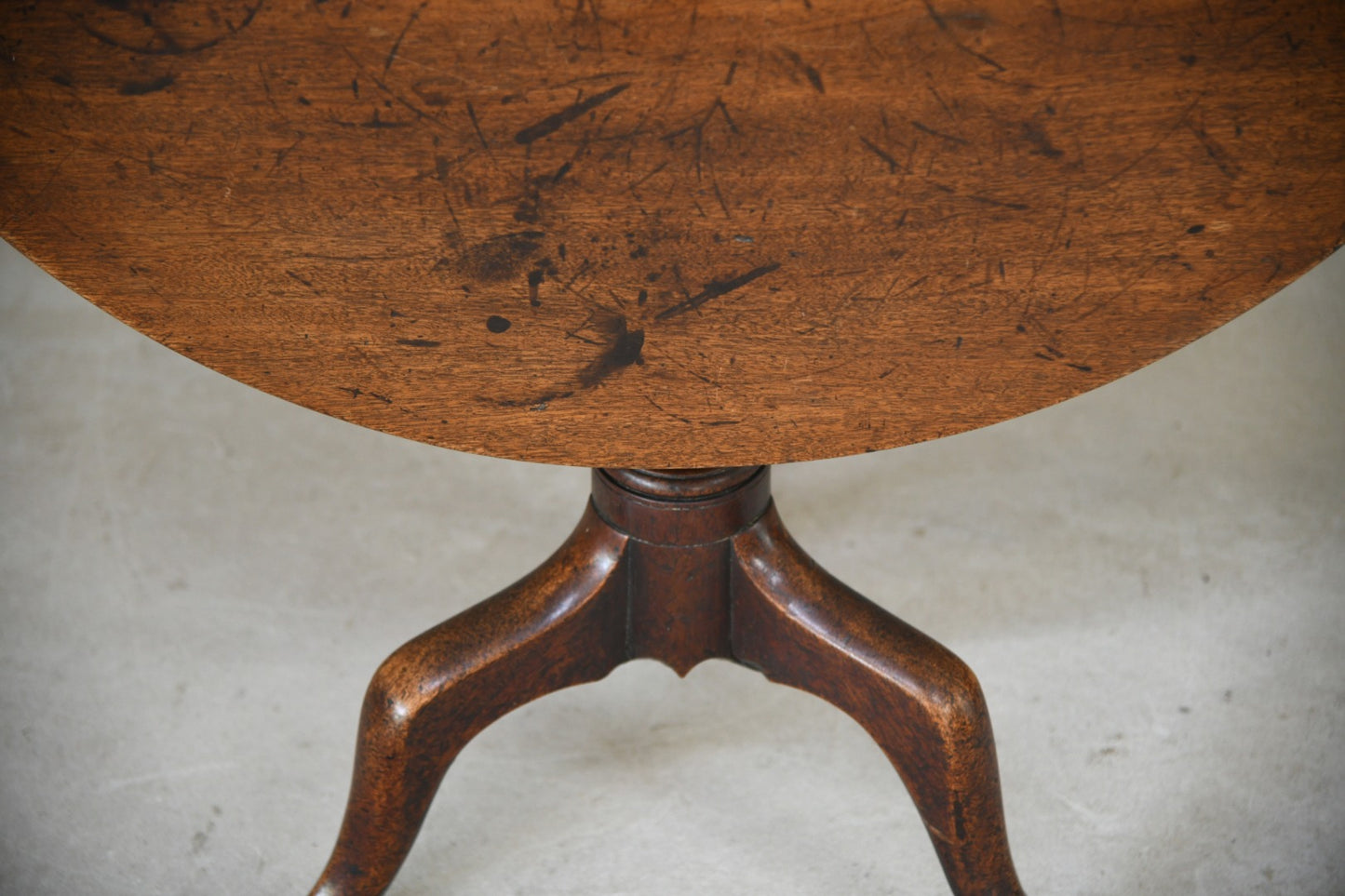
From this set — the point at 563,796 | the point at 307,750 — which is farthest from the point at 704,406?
the point at 307,750

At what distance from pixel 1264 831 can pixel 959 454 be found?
26.0 inches

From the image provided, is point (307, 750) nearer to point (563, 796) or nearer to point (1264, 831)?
point (563, 796)

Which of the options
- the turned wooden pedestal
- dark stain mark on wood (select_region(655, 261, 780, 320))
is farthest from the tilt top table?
the turned wooden pedestal

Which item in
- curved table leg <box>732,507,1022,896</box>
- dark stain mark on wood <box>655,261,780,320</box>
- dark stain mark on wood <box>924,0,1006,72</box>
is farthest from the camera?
curved table leg <box>732,507,1022,896</box>

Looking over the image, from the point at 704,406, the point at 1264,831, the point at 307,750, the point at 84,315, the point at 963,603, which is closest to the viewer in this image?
the point at 704,406

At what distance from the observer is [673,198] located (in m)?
0.86

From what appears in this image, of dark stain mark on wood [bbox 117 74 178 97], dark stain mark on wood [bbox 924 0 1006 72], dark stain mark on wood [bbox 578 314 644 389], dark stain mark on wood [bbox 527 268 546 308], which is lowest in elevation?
dark stain mark on wood [bbox 578 314 644 389]

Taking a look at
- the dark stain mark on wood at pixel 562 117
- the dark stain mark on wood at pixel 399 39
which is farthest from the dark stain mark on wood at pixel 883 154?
the dark stain mark on wood at pixel 399 39

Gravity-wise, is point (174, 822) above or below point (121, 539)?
below

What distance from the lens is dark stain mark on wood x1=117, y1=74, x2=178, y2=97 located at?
2.70 feet

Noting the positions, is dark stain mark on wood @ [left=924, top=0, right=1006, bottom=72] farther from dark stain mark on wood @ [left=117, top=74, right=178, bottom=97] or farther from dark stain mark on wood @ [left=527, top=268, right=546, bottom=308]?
dark stain mark on wood @ [left=117, top=74, right=178, bottom=97]

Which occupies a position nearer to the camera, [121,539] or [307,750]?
[307,750]

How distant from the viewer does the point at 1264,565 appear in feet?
5.43

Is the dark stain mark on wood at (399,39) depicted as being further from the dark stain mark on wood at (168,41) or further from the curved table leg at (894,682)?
the curved table leg at (894,682)
